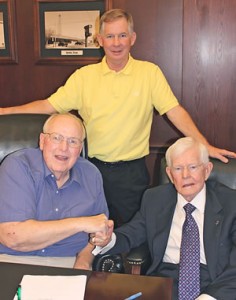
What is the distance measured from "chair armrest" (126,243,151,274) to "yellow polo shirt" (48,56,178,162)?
2.71 feet

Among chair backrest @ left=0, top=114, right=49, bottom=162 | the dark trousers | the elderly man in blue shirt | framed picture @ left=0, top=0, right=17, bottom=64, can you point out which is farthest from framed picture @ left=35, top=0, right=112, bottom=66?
the elderly man in blue shirt

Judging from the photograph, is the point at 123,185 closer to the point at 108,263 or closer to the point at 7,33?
the point at 108,263

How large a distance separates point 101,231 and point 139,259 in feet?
0.87

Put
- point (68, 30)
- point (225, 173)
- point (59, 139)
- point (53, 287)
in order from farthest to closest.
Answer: point (68, 30)
point (225, 173)
point (59, 139)
point (53, 287)

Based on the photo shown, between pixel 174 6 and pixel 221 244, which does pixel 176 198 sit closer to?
pixel 221 244

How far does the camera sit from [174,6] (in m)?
3.31

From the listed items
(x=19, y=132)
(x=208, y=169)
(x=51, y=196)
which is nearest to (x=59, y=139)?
(x=51, y=196)

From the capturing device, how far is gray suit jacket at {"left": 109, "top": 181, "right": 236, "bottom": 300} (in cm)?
185

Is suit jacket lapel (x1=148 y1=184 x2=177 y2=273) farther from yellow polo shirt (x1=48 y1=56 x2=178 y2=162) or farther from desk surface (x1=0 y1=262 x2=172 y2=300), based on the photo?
yellow polo shirt (x1=48 y1=56 x2=178 y2=162)

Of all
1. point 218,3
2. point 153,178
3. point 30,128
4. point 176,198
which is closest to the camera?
point 176,198

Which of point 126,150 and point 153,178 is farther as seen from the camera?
point 153,178

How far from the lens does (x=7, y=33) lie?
3588 millimetres

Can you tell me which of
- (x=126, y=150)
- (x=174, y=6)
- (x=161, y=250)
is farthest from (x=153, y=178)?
(x=161, y=250)

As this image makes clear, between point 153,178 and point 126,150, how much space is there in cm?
89
